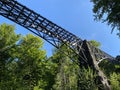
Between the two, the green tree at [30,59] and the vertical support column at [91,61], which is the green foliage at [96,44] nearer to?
the green tree at [30,59]

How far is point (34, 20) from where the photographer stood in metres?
20.2

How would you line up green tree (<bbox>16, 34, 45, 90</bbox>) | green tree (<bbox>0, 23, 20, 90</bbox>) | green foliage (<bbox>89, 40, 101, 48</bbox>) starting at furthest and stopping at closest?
1. green foliage (<bbox>89, 40, 101, 48</bbox>)
2. green tree (<bbox>16, 34, 45, 90</bbox>)
3. green tree (<bbox>0, 23, 20, 90</bbox>)

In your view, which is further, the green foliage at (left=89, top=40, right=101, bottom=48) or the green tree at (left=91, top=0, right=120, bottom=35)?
the green foliage at (left=89, top=40, right=101, bottom=48)

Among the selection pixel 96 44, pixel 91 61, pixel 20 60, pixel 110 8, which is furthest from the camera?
pixel 96 44

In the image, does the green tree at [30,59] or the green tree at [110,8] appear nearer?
the green tree at [110,8]

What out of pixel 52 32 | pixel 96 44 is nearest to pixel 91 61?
pixel 52 32

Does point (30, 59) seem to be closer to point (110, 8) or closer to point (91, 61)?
point (91, 61)

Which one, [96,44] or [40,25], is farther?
[96,44]

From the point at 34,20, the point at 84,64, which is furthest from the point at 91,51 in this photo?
the point at 34,20

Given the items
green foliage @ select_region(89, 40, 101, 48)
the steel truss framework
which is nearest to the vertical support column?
Result: the steel truss framework

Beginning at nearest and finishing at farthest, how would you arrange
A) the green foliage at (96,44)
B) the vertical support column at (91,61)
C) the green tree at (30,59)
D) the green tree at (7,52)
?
the vertical support column at (91,61) < the green tree at (7,52) < the green tree at (30,59) < the green foliage at (96,44)

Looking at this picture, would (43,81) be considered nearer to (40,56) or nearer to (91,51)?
(40,56)

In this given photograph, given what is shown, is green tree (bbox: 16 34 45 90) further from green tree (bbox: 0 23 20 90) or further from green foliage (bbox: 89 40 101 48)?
green foliage (bbox: 89 40 101 48)

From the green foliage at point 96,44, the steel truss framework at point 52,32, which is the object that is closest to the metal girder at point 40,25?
the steel truss framework at point 52,32
